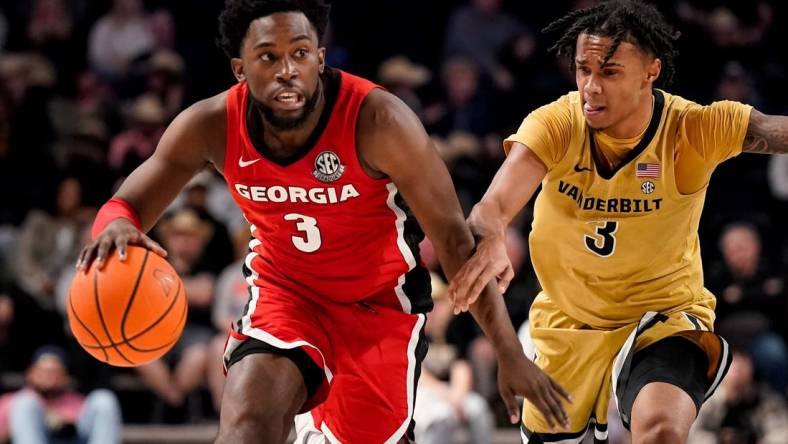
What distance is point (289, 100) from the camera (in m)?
4.73

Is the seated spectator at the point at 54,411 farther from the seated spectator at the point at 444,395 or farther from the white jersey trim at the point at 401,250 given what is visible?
the white jersey trim at the point at 401,250

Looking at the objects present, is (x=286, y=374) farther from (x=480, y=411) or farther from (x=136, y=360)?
(x=480, y=411)

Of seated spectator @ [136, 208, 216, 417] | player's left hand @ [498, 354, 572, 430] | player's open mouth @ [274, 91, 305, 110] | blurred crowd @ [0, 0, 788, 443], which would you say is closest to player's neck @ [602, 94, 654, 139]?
player's left hand @ [498, 354, 572, 430]

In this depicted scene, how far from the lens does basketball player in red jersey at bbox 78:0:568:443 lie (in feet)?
15.5

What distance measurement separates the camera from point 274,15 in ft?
15.7

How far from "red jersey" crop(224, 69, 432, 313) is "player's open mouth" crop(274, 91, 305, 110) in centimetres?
17

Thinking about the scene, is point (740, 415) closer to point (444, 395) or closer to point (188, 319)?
point (444, 395)

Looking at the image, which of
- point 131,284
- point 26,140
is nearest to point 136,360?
point 131,284

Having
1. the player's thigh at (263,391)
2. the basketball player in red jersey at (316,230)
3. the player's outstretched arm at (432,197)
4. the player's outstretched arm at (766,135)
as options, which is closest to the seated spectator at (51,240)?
the basketball player in red jersey at (316,230)

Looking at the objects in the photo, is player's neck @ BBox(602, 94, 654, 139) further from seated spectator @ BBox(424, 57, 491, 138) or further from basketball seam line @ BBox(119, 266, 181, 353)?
seated spectator @ BBox(424, 57, 491, 138)

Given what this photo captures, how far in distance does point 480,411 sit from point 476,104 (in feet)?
12.4

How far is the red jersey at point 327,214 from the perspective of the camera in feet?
16.0

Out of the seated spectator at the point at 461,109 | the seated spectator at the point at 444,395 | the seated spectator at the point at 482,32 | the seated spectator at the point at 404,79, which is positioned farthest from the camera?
the seated spectator at the point at 482,32

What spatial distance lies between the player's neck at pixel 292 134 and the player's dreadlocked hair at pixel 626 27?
111cm
